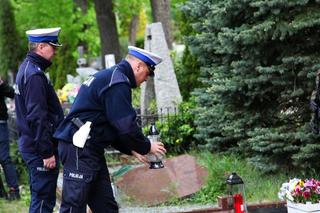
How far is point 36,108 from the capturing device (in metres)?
5.84

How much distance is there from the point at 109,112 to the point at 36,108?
114 cm

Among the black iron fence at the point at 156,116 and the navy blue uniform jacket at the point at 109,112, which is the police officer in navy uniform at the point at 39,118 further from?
the black iron fence at the point at 156,116

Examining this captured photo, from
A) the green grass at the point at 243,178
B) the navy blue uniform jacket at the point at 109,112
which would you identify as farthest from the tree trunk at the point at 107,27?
the navy blue uniform jacket at the point at 109,112

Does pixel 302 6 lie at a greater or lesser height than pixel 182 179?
greater

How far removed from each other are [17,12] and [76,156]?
77.4ft

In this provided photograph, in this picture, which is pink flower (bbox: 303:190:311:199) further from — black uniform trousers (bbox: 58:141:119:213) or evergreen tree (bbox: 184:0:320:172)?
black uniform trousers (bbox: 58:141:119:213)

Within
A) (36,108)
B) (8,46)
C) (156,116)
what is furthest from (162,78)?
(8,46)

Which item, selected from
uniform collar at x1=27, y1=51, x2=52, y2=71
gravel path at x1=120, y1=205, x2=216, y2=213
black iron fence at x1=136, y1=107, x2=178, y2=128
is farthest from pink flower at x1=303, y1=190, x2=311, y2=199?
black iron fence at x1=136, y1=107, x2=178, y2=128

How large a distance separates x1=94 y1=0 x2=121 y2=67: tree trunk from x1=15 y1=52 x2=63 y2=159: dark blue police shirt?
12312mm

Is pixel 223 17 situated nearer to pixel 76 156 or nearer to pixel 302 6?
pixel 302 6

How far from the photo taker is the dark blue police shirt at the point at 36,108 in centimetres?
584

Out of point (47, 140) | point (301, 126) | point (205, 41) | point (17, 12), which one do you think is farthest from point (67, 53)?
point (47, 140)

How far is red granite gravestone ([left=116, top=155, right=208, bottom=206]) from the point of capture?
787 centimetres

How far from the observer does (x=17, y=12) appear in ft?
90.8
